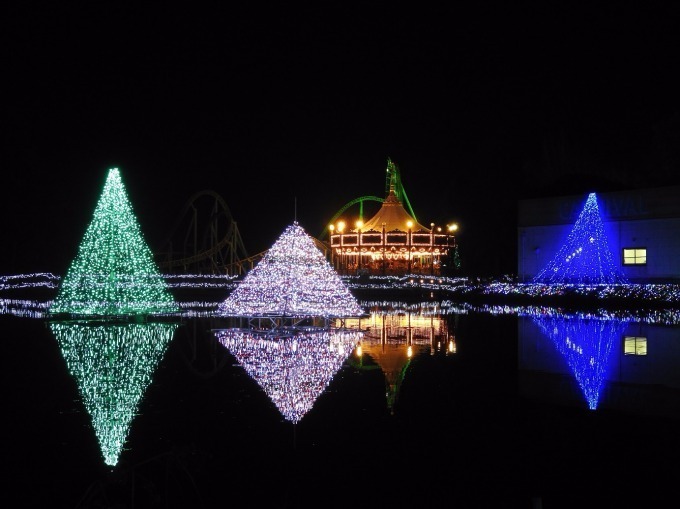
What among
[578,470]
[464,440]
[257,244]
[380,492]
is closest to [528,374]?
[464,440]

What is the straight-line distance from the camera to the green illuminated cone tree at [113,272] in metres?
25.9

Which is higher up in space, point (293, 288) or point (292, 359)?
point (293, 288)

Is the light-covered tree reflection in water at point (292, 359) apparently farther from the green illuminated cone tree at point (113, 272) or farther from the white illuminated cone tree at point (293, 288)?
the green illuminated cone tree at point (113, 272)

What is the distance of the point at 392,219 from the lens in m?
64.6

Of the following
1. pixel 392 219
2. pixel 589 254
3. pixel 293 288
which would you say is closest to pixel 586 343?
pixel 293 288

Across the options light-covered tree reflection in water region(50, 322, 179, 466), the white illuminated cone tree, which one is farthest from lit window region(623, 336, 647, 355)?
light-covered tree reflection in water region(50, 322, 179, 466)

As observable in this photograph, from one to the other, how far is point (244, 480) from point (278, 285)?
13758 millimetres

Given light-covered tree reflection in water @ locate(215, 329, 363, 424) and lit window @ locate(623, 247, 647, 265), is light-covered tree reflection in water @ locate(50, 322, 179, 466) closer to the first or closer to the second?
light-covered tree reflection in water @ locate(215, 329, 363, 424)

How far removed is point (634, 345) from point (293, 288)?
811 cm

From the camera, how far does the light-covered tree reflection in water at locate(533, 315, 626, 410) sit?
12.5m

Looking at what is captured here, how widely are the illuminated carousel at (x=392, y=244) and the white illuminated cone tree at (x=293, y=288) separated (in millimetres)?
36832

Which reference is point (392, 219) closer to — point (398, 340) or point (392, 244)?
point (392, 244)

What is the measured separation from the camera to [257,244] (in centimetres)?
8094

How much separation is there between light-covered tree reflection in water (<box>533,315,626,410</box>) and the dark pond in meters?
0.10
